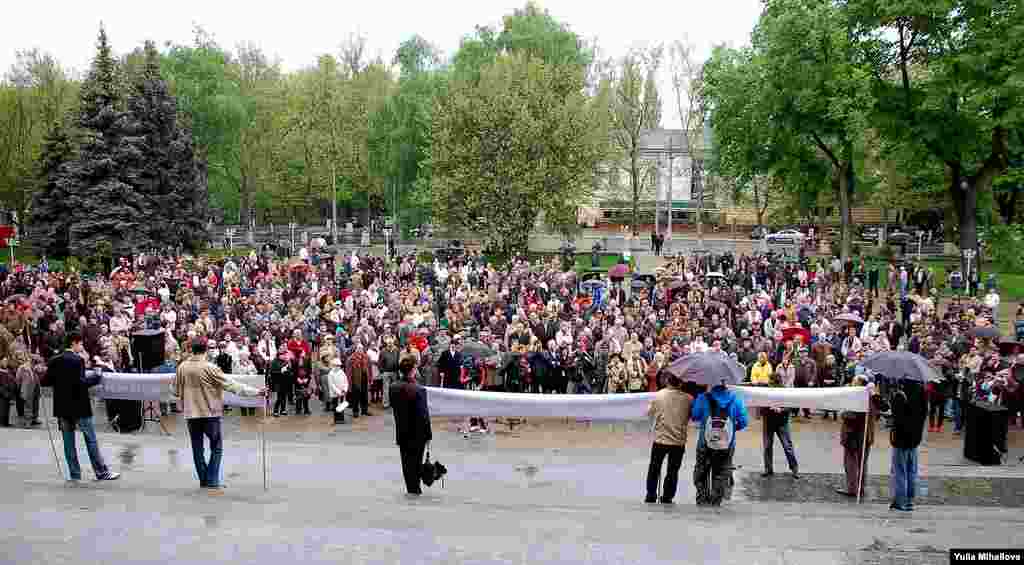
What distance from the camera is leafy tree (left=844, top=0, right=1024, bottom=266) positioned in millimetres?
32438

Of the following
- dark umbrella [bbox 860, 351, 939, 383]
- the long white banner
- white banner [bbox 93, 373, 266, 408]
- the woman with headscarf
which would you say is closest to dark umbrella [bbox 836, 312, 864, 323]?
the long white banner

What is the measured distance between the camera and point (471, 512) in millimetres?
8172

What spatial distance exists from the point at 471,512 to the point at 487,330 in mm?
10189

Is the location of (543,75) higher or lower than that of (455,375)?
higher

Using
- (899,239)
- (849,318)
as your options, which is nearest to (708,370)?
(849,318)

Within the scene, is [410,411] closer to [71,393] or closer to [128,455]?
[71,393]

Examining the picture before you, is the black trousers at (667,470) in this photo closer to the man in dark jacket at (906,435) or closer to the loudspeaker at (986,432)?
the man in dark jacket at (906,435)

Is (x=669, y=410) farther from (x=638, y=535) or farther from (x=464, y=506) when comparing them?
(x=464, y=506)

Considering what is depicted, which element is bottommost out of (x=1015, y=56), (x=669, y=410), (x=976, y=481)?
(x=976, y=481)

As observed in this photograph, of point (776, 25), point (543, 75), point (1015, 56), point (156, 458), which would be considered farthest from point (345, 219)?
point (156, 458)

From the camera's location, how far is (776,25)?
36.8m

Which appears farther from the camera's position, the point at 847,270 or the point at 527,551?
the point at 847,270

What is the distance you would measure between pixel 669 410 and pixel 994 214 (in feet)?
140

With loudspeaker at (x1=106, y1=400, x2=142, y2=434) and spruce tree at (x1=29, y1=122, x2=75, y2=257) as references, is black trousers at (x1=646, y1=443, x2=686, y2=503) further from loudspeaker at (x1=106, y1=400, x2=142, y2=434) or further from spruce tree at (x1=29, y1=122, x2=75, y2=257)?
spruce tree at (x1=29, y1=122, x2=75, y2=257)
